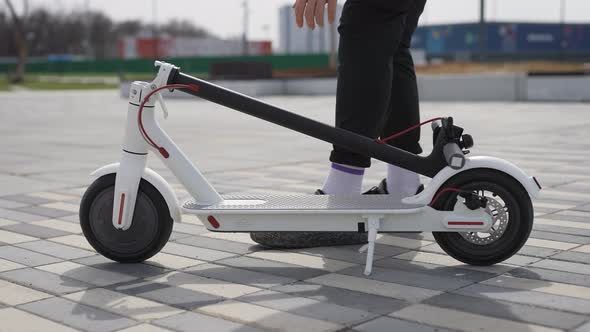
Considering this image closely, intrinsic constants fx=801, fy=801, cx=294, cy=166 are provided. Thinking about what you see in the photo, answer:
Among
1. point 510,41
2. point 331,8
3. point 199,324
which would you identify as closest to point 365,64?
point 331,8

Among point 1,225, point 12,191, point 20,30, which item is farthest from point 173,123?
point 20,30

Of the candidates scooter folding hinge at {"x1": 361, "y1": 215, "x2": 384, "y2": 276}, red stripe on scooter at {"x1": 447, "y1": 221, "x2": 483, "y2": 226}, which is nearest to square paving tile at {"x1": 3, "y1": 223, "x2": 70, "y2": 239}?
scooter folding hinge at {"x1": 361, "y1": 215, "x2": 384, "y2": 276}

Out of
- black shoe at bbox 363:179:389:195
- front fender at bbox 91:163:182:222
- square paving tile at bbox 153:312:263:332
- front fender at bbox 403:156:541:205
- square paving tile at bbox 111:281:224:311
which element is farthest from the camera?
black shoe at bbox 363:179:389:195

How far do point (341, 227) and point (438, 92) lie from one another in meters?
15.9

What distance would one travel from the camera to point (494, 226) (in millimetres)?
2680

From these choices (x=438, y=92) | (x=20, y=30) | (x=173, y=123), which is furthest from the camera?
(x=20, y=30)

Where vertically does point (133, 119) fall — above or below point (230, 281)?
above

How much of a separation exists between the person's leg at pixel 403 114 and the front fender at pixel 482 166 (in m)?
0.55

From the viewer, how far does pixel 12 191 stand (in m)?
4.68

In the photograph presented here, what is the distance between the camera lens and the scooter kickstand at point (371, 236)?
259 centimetres

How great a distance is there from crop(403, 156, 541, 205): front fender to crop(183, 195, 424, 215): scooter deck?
0.04 metres

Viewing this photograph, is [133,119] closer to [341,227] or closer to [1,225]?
[341,227]

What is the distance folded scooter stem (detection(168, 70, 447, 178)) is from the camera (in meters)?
2.64

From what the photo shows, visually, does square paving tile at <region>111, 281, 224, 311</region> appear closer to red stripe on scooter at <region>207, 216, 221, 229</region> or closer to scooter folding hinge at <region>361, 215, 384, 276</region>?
red stripe on scooter at <region>207, 216, 221, 229</region>
